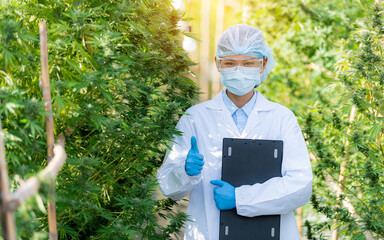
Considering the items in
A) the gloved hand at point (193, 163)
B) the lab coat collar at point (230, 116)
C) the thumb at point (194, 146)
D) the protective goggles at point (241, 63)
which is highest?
the protective goggles at point (241, 63)

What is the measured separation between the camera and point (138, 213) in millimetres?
2266

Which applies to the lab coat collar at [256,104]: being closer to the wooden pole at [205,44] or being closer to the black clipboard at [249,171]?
the black clipboard at [249,171]

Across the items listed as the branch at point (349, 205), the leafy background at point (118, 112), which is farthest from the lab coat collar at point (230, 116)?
the branch at point (349, 205)

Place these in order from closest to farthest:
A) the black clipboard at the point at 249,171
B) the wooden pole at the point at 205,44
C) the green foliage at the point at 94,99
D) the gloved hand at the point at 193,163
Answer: the green foliage at the point at 94,99, the gloved hand at the point at 193,163, the black clipboard at the point at 249,171, the wooden pole at the point at 205,44

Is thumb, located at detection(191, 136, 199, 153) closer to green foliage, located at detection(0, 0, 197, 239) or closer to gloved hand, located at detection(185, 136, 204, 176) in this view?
gloved hand, located at detection(185, 136, 204, 176)

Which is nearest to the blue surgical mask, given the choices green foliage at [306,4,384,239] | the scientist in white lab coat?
the scientist in white lab coat

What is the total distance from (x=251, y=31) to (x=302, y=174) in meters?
0.87

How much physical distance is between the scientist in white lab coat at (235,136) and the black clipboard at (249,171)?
0.19 feet

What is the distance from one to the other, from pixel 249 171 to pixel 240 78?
0.52 m

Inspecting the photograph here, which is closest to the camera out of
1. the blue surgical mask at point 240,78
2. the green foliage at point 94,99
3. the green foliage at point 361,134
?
the green foliage at point 94,99

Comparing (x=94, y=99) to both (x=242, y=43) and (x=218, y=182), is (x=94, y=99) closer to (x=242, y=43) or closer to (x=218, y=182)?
(x=218, y=182)

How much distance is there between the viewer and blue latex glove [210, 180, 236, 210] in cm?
237

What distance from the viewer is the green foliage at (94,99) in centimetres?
180

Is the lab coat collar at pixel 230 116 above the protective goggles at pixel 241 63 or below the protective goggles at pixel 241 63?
below
